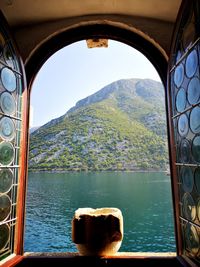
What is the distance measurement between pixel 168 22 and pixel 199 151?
49.9 inches

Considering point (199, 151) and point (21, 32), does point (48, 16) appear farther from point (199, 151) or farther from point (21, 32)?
point (199, 151)

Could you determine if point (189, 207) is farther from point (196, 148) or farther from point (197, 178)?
point (196, 148)

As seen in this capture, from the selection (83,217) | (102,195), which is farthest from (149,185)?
(83,217)

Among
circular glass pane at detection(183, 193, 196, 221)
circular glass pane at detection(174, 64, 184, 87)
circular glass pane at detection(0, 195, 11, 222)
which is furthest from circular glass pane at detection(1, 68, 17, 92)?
circular glass pane at detection(183, 193, 196, 221)

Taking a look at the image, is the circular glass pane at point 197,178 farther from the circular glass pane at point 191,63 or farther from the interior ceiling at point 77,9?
the interior ceiling at point 77,9

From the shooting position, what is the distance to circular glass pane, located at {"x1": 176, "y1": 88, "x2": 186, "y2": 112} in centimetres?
153

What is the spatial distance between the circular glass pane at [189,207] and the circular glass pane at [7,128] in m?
1.32

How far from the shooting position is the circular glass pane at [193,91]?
51.9 inches

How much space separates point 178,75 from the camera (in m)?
1.61

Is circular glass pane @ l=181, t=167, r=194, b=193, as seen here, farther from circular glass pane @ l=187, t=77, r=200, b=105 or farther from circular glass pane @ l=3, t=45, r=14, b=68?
circular glass pane @ l=3, t=45, r=14, b=68

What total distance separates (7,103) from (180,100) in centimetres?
125

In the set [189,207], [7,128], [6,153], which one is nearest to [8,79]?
[7,128]

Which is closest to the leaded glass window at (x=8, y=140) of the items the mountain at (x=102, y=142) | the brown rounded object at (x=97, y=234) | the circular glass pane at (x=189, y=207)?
the brown rounded object at (x=97, y=234)

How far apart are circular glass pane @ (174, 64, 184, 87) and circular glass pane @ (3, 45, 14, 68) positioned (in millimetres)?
1244
